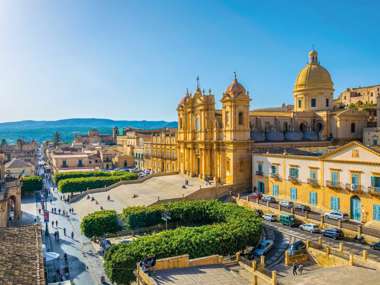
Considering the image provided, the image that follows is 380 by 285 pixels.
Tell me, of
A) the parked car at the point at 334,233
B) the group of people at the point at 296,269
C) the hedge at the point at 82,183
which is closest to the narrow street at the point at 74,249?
the hedge at the point at 82,183

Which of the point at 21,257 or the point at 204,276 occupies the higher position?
the point at 21,257

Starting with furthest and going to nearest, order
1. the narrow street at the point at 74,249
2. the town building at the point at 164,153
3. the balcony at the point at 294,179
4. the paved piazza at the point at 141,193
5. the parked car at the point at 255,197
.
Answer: the town building at the point at 164,153 < the paved piazza at the point at 141,193 < the parked car at the point at 255,197 < the balcony at the point at 294,179 < the narrow street at the point at 74,249

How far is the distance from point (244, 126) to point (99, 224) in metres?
24.4

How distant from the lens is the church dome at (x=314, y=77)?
6306cm

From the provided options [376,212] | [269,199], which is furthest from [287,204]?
[376,212]

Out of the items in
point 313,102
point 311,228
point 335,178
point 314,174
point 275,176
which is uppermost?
point 313,102

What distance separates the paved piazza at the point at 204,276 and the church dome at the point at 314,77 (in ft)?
155

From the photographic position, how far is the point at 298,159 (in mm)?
41469

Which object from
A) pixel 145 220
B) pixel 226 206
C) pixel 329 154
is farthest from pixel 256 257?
pixel 329 154

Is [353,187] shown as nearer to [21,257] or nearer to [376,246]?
[376,246]

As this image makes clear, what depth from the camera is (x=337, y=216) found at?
34500mm

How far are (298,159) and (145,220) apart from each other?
18.7 metres

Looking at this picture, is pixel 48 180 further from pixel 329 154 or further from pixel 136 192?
pixel 329 154

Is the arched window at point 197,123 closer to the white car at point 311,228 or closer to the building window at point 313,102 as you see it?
the building window at point 313,102
